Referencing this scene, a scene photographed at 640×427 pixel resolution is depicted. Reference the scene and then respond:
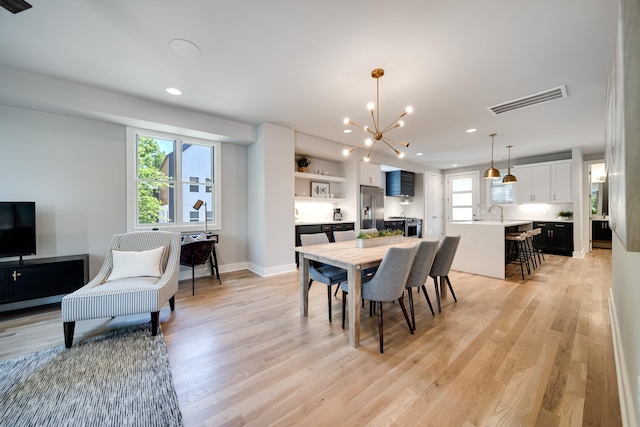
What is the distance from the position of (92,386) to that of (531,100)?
5.42 meters

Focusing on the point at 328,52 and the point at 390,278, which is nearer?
the point at 390,278

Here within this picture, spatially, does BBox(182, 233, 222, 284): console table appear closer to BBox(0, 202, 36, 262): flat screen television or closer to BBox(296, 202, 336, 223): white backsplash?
BBox(0, 202, 36, 262): flat screen television

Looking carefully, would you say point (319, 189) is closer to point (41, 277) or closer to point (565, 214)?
point (41, 277)

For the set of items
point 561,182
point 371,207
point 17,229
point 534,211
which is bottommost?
point 17,229

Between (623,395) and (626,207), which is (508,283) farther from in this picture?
(626,207)

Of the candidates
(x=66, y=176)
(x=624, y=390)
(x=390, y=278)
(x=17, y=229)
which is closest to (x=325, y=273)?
(x=390, y=278)

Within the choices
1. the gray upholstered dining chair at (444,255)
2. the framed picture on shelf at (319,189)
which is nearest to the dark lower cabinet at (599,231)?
the gray upholstered dining chair at (444,255)

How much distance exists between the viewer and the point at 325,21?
1.98 metres

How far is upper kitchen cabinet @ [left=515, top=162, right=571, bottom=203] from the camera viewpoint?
6082 mm

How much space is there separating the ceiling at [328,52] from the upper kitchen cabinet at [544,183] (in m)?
2.91

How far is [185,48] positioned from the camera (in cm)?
232

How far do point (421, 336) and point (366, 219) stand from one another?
3950mm

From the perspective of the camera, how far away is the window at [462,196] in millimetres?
8125

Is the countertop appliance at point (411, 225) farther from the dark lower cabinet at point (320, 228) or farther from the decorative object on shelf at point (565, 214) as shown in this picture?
the decorative object on shelf at point (565, 214)
